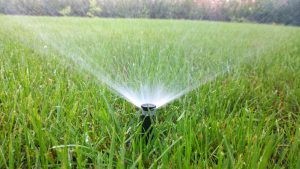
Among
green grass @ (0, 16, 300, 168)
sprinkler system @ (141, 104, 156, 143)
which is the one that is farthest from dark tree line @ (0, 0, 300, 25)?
sprinkler system @ (141, 104, 156, 143)

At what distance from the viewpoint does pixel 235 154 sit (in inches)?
31.2

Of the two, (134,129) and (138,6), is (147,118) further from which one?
(138,6)

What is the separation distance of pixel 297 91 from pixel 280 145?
2.26ft

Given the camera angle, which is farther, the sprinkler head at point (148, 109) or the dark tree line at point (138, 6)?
the dark tree line at point (138, 6)

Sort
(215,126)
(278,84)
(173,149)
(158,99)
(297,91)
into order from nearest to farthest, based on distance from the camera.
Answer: (173,149) < (215,126) < (158,99) < (297,91) < (278,84)

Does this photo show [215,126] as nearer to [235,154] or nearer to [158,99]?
[235,154]

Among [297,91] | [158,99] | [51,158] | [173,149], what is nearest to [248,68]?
[297,91]

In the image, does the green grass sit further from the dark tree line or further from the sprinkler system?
the dark tree line

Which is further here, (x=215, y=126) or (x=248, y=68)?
(x=248, y=68)

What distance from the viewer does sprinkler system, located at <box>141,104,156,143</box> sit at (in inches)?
29.1

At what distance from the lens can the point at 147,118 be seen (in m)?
0.77

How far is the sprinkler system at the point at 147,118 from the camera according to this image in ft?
2.42

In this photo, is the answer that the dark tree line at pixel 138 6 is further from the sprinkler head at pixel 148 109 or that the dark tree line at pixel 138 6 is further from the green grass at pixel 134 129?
the sprinkler head at pixel 148 109

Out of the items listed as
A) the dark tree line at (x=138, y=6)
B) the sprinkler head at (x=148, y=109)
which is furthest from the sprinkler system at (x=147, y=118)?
the dark tree line at (x=138, y=6)
